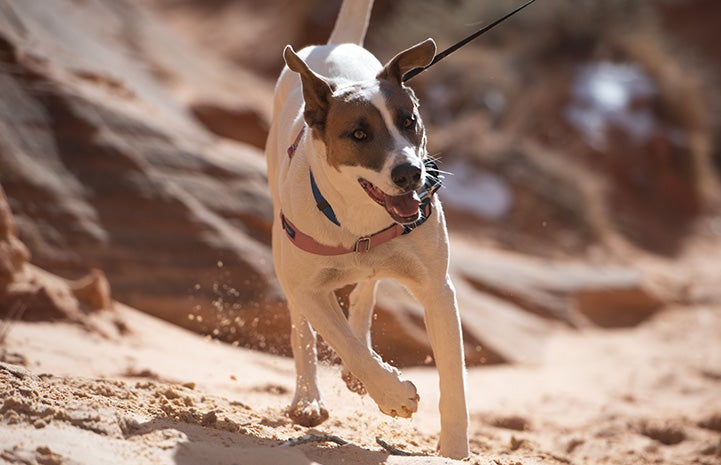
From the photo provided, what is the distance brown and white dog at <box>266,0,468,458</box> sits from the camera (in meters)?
3.96

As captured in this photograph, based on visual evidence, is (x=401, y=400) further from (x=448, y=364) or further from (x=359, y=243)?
(x=359, y=243)

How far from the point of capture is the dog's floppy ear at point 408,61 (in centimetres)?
424

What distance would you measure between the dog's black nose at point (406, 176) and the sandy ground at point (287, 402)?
1.15 metres

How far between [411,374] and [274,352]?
1.07 metres

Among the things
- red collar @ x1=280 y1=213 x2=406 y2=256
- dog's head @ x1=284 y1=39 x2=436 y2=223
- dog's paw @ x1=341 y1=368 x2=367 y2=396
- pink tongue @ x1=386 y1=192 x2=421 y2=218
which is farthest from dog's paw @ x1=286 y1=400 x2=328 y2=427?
pink tongue @ x1=386 y1=192 x2=421 y2=218

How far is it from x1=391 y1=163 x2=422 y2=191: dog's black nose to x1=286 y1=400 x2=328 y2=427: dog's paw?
1.80 meters

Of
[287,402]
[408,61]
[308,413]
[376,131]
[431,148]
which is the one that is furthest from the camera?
[431,148]

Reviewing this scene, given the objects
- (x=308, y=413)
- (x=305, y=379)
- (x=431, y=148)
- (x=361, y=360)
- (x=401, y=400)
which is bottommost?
(x=401, y=400)

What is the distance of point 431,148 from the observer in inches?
566

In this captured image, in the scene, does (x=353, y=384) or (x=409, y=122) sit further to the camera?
(x=353, y=384)

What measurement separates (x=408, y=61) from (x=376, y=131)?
19.9 inches

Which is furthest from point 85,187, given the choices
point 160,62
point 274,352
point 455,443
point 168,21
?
point 168,21

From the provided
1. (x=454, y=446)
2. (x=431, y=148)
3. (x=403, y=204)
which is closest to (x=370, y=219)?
(x=403, y=204)

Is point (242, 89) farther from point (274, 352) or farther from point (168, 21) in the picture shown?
point (274, 352)
